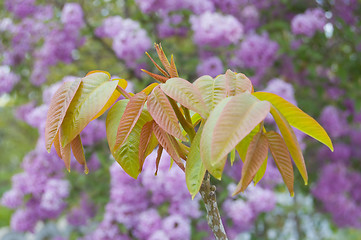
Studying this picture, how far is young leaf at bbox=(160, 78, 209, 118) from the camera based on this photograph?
441mm

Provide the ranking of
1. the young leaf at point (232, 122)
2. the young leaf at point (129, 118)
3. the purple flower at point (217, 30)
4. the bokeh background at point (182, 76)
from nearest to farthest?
the young leaf at point (232, 122) < the young leaf at point (129, 118) < the bokeh background at point (182, 76) < the purple flower at point (217, 30)

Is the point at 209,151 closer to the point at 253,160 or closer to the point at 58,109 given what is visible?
the point at 253,160

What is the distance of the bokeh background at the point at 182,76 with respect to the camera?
→ 65.5 inches

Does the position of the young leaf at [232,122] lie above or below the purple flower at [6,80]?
above

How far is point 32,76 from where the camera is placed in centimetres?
253

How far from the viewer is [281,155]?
45 cm

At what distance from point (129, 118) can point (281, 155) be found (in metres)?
0.18

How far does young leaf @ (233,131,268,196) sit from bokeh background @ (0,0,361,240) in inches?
43.3

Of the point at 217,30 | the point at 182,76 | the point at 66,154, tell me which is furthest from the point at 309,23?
the point at 66,154

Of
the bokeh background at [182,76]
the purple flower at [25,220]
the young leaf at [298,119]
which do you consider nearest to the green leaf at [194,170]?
the young leaf at [298,119]

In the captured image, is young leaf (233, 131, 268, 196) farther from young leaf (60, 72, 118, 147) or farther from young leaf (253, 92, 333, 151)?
young leaf (60, 72, 118, 147)

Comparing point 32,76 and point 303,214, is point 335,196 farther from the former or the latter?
point 32,76

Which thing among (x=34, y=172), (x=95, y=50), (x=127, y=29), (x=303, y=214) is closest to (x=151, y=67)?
(x=127, y=29)

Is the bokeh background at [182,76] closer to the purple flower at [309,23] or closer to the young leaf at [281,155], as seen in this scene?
the purple flower at [309,23]
